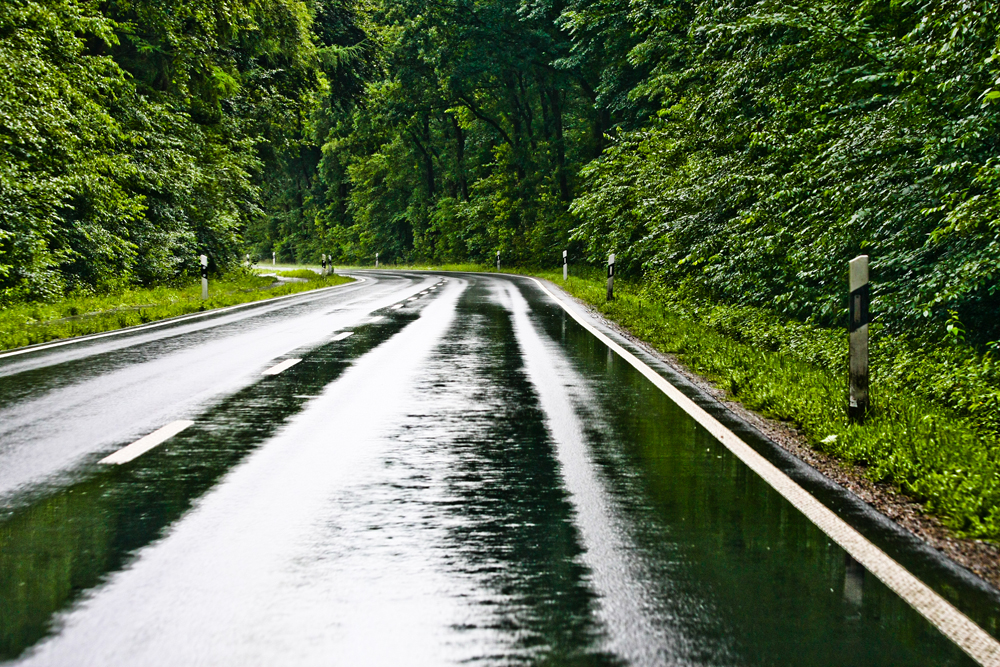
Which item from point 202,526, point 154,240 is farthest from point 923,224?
point 154,240

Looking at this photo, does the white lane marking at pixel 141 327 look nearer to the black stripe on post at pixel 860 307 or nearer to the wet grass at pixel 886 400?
the wet grass at pixel 886 400

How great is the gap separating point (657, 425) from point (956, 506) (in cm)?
275

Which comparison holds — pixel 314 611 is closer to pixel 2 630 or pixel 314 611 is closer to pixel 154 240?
pixel 2 630

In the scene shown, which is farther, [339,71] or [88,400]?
[339,71]

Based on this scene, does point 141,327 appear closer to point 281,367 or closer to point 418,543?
point 281,367

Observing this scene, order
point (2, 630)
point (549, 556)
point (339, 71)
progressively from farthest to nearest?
point (339, 71) → point (549, 556) → point (2, 630)

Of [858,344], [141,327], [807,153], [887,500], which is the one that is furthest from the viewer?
[141,327]

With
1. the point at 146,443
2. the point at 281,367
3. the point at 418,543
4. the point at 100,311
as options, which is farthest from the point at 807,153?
the point at 100,311

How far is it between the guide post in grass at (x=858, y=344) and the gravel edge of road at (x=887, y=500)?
0.50 m

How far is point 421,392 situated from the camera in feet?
29.4

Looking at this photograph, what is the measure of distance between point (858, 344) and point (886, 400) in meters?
0.68

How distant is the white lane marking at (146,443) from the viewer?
6039mm

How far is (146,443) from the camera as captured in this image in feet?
21.4

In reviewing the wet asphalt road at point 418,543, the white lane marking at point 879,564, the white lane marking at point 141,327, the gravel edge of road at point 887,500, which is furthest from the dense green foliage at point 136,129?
the white lane marking at point 879,564
